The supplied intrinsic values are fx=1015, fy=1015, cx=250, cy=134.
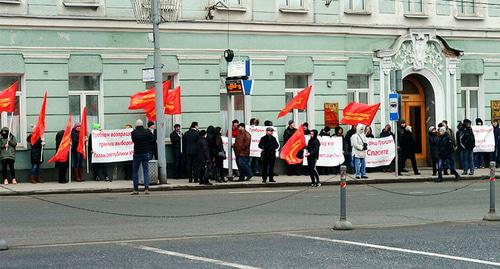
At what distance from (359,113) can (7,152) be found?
11413 millimetres

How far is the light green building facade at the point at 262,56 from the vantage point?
96.8 feet

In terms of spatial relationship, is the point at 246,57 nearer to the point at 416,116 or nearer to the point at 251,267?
the point at 416,116

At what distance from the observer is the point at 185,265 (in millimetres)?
12195

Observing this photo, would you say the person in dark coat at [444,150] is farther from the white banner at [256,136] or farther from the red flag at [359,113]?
the white banner at [256,136]

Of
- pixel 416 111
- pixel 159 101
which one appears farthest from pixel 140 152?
pixel 416 111

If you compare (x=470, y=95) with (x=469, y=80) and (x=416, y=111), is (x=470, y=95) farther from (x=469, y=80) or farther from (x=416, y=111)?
(x=416, y=111)

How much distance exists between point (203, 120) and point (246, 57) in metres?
2.53

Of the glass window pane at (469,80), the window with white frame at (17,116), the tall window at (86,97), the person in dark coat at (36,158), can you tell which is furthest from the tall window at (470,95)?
the window with white frame at (17,116)

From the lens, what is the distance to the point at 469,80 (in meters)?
38.4

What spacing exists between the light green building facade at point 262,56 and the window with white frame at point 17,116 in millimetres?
41

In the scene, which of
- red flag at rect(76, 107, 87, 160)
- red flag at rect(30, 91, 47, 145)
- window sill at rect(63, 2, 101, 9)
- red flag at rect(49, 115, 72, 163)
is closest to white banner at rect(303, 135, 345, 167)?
red flag at rect(76, 107, 87, 160)

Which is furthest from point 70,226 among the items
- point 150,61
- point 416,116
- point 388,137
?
point 416,116

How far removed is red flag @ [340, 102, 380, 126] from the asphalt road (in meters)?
8.45

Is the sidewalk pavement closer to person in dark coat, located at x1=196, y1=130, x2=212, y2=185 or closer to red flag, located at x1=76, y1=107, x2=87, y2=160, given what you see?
person in dark coat, located at x1=196, y1=130, x2=212, y2=185
